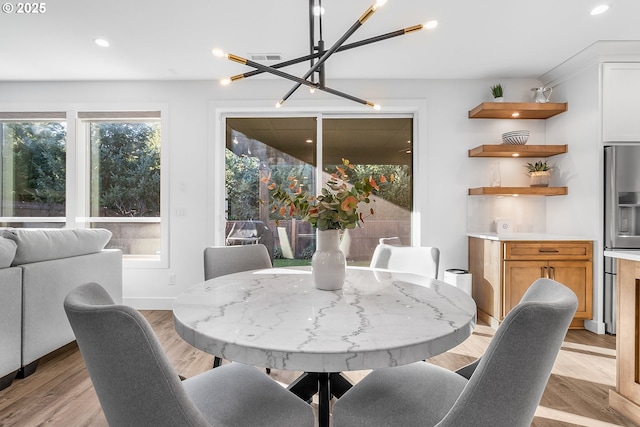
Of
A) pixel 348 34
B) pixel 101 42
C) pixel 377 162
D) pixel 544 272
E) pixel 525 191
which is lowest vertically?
pixel 544 272

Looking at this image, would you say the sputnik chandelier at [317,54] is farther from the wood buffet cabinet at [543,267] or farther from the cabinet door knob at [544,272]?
the cabinet door knob at [544,272]

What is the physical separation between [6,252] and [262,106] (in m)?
2.61

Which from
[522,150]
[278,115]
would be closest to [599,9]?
[522,150]

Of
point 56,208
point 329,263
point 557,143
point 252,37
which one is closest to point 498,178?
point 557,143

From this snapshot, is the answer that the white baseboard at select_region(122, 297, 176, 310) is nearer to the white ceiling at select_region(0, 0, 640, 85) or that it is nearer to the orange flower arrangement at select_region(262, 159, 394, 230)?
the white ceiling at select_region(0, 0, 640, 85)

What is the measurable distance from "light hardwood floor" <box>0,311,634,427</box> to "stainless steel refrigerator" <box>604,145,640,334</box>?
44 centimetres

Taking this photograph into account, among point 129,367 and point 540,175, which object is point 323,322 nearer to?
point 129,367

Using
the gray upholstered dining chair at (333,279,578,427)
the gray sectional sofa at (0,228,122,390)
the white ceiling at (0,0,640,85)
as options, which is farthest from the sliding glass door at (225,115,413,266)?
the gray upholstered dining chair at (333,279,578,427)

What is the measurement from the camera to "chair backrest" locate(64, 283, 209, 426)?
2.10 feet

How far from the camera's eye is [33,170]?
407 cm

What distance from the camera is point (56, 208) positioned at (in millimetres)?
4023

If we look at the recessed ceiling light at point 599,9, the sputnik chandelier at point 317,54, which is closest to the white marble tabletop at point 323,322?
the sputnik chandelier at point 317,54

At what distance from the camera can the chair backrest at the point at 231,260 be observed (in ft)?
6.77

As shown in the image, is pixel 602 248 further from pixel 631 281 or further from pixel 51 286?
pixel 51 286
